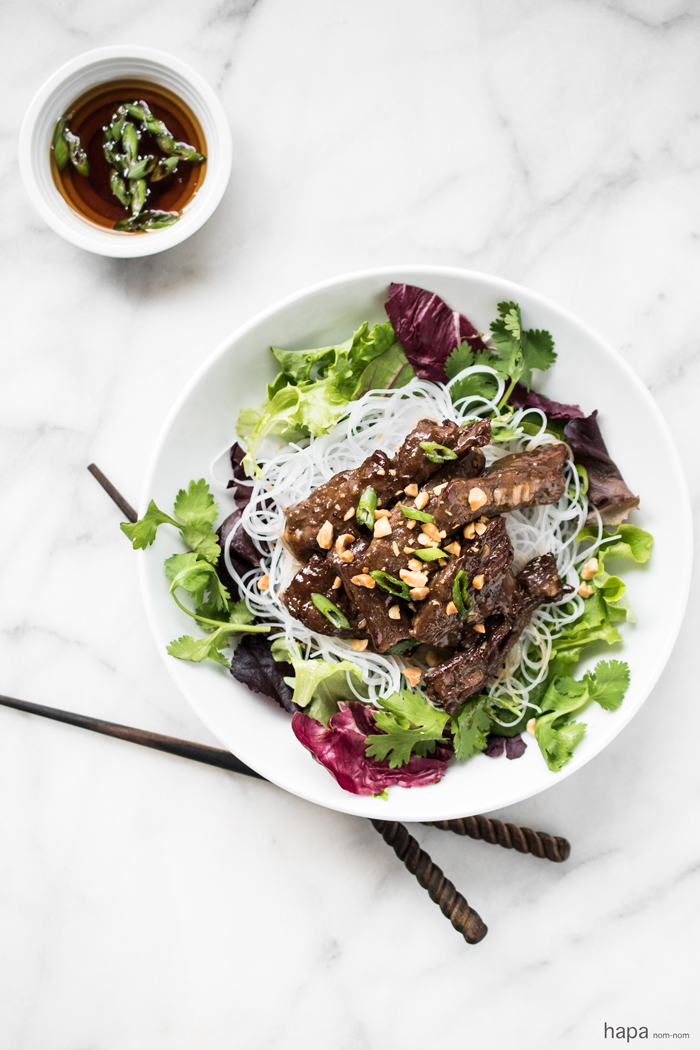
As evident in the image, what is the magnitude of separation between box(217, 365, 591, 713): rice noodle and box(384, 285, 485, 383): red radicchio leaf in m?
0.12

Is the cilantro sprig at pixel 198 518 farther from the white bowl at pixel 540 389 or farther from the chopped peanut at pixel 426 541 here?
the chopped peanut at pixel 426 541

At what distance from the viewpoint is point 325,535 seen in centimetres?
293

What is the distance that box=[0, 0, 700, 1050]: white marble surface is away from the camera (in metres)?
3.52

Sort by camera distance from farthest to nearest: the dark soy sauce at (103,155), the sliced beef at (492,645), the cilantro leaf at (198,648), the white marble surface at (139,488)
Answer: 1. the white marble surface at (139,488)
2. the dark soy sauce at (103,155)
3. the cilantro leaf at (198,648)
4. the sliced beef at (492,645)

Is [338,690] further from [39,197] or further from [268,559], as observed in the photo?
[39,197]

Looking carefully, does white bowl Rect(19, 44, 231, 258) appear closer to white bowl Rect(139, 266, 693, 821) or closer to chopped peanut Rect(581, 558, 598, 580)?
white bowl Rect(139, 266, 693, 821)

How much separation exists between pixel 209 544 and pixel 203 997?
2.45 metres

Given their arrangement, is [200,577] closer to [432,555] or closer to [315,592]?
[315,592]

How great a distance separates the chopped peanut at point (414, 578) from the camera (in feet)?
9.11

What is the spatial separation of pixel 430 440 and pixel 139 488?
5.19ft

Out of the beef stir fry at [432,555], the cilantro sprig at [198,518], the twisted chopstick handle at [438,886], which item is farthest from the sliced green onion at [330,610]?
the twisted chopstick handle at [438,886]

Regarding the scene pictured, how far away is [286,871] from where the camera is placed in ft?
11.8

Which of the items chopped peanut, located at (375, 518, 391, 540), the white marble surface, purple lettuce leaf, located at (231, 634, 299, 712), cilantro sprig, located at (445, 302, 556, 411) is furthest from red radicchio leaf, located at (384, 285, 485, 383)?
purple lettuce leaf, located at (231, 634, 299, 712)

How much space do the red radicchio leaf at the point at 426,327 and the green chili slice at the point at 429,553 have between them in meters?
0.87
